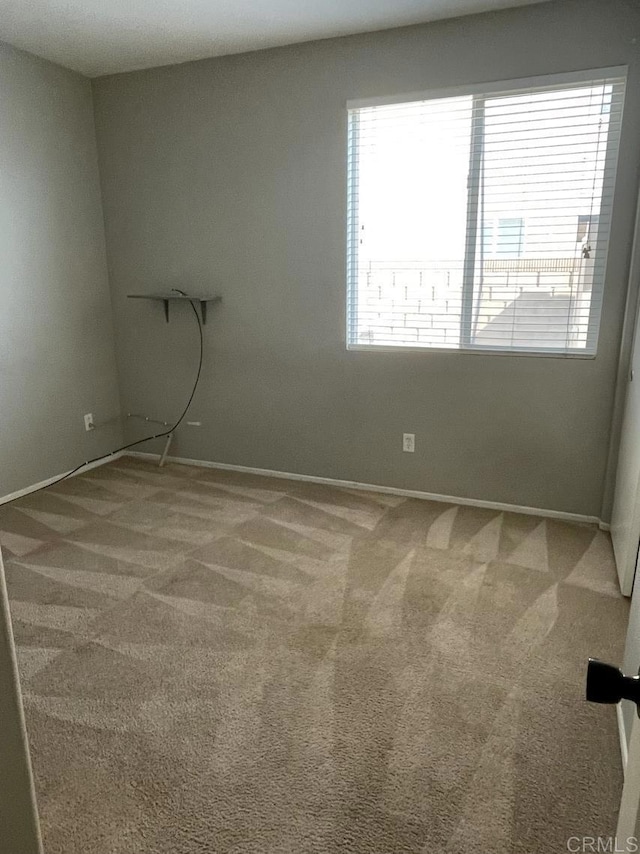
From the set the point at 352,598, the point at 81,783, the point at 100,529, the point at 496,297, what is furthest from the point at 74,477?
the point at 496,297

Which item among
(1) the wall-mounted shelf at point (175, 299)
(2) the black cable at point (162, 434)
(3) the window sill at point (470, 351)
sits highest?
(1) the wall-mounted shelf at point (175, 299)

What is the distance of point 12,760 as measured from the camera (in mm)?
755

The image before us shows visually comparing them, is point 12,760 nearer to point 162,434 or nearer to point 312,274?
point 312,274

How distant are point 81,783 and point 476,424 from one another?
98.4 inches

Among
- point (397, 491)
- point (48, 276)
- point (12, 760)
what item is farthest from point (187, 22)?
point (12, 760)

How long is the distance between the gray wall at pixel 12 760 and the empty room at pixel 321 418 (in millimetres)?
765

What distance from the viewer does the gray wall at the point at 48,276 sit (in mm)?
3346

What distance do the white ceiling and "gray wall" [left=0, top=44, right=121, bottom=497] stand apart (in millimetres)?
312

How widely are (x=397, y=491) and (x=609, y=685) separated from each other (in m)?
2.89

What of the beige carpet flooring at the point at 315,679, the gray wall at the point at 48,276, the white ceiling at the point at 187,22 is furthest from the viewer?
the gray wall at the point at 48,276

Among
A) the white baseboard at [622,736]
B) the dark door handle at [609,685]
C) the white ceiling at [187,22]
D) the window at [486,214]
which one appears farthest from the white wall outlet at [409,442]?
the dark door handle at [609,685]

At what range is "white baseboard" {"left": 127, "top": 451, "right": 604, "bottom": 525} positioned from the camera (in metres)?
3.18

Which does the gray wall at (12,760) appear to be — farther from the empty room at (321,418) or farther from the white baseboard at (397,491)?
the white baseboard at (397,491)

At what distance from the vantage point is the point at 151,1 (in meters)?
2.65
